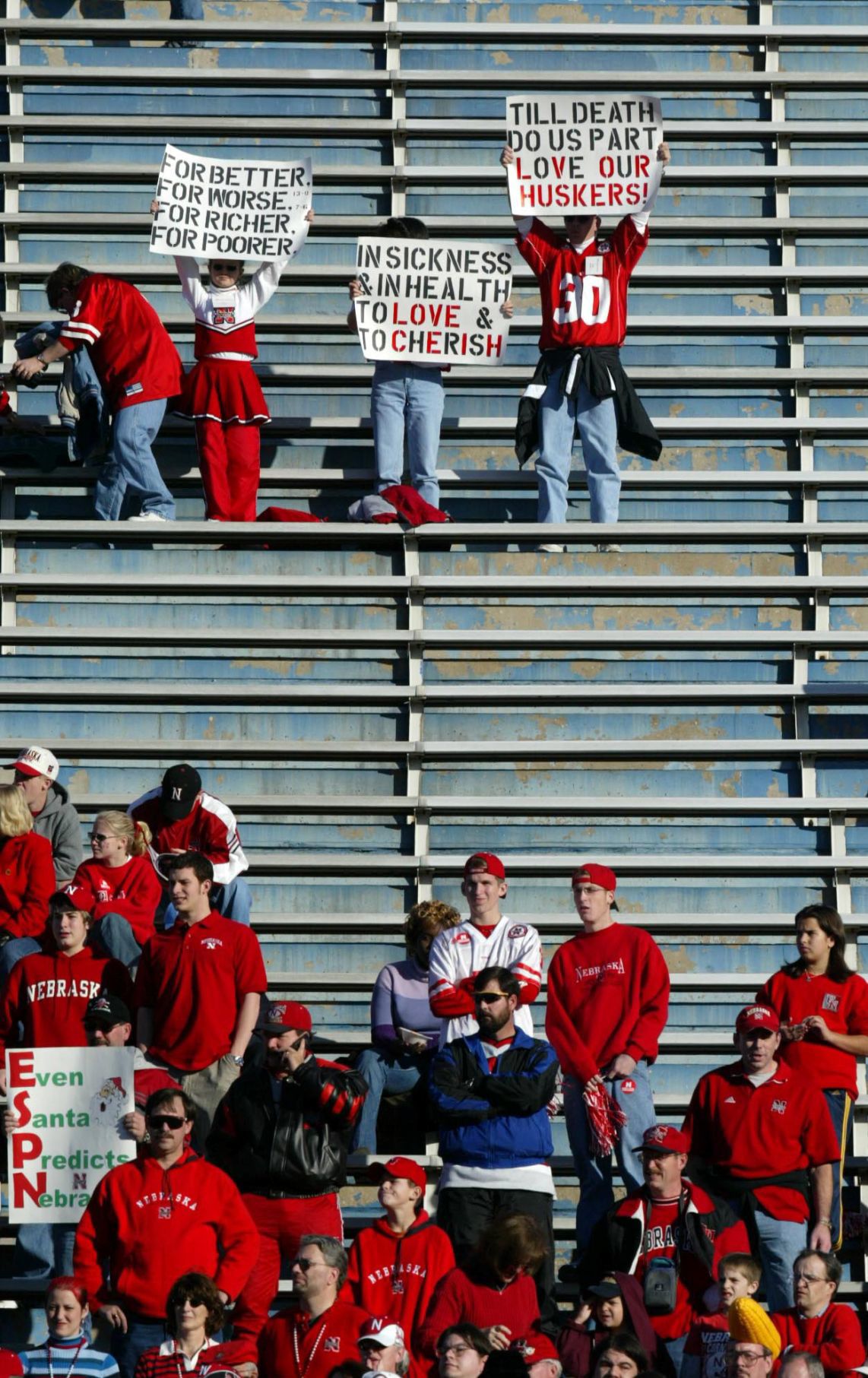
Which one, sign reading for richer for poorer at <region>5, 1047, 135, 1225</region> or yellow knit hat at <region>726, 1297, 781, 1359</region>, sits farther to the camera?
sign reading for richer for poorer at <region>5, 1047, 135, 1225</region>

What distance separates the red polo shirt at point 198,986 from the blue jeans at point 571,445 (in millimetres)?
3285

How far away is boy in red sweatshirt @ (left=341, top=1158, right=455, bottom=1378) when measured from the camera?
7.14m

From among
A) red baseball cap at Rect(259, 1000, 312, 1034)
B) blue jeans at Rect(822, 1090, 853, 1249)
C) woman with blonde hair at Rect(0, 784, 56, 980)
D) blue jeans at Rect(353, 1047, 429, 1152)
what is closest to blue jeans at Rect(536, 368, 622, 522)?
woman with blonde hair at Rect(0, 784, 56, 980)

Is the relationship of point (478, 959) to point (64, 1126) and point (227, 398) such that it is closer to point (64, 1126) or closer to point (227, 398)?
point (64, 1126)

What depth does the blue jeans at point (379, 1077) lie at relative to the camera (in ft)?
26.9

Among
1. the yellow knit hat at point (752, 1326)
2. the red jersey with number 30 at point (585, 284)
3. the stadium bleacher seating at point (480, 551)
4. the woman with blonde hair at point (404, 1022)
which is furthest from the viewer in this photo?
the red jersey with number 30 at point (585, 284)

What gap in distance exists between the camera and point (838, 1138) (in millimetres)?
7828

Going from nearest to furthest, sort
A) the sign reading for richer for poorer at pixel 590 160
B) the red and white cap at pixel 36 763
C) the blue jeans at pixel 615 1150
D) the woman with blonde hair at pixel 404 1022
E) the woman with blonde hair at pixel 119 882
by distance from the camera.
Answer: the blue jeans at pixel 615 1150, the woman with blonde hair at pixel 404 1022, the woman with blonde hair at pixel 119 882, the red and white cap at pixel 36 763, the sign reading for richer for poorer at pixel 590 160

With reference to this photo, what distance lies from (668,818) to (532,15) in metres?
4.84

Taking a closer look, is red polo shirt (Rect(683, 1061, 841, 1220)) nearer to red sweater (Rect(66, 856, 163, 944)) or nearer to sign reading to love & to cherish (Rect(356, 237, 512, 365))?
red sweater (Rect(66, 856, 163, 944))

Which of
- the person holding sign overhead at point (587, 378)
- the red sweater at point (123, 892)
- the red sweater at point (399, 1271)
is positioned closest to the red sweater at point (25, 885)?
the red sweater at point (123, 892)

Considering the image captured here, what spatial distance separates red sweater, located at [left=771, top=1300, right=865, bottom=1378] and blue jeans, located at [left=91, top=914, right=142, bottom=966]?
2566 mm

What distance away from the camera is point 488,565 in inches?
422

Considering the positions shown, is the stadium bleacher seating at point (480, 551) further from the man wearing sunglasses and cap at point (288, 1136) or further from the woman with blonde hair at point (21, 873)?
the woman with blonde hair at point (21, 873)
